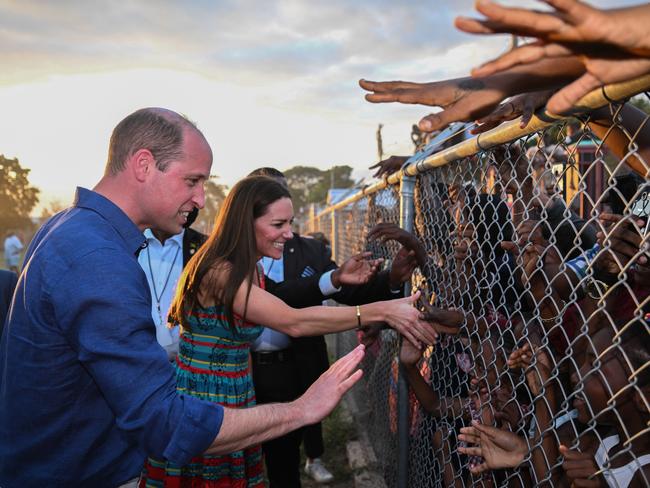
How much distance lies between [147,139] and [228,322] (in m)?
1.08

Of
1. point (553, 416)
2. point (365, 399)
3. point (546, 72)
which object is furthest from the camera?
point (365, 399)

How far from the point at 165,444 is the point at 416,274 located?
6.00 feet

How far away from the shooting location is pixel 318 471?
445 centimetres

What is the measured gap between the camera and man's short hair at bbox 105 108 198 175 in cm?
193

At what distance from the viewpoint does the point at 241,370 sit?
113 inches

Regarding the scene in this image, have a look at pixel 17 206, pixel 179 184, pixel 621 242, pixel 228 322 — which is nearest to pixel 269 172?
pixel 228 322

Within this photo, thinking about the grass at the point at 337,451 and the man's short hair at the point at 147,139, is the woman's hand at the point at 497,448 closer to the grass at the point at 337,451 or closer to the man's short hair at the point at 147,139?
the man's short hair at the point at 147,139

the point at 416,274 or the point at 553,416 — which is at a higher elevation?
the point at 416,274

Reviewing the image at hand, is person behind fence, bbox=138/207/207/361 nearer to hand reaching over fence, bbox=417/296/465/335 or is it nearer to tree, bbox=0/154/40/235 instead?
hand reaching over fence, bbox=417/296/465/335

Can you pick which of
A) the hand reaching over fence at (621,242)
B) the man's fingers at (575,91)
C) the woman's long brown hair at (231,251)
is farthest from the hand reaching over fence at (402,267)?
the man's fingers at (575,91)

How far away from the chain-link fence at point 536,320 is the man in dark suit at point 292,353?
2.06 ft

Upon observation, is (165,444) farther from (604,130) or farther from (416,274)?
(416,274)

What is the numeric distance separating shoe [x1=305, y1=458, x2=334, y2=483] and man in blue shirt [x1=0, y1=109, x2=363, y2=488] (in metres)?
2.81

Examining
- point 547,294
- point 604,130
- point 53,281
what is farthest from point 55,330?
point 604,130
